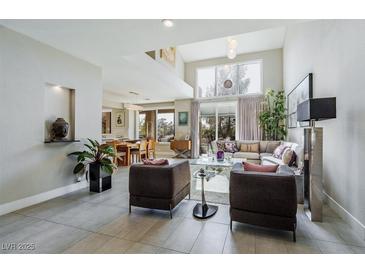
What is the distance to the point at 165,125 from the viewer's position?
8.84 meters

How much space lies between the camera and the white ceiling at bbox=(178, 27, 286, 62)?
20.2 feet

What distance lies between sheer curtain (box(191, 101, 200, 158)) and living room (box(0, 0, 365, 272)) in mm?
3476

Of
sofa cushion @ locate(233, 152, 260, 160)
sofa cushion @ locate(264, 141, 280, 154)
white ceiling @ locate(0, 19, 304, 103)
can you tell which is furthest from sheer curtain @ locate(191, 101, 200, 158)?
white ceiling @ locate(0, 19, 304, 103)

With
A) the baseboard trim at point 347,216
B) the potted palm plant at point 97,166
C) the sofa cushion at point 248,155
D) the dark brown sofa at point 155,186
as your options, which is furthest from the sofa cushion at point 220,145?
the dark brown sofa at point 155,186

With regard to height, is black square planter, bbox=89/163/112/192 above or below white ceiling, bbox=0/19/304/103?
below

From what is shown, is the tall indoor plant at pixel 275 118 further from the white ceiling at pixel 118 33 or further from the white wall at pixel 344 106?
the white ceiling at pixel 118 33

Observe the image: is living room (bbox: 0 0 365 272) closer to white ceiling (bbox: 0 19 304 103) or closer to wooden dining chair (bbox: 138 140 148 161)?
white ceiling (bbox: 0 19 304 103)

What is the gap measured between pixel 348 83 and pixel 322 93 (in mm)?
870

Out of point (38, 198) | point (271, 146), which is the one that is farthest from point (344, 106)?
point (38, 198)

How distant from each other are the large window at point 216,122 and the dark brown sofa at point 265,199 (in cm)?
568

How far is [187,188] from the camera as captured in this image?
2.80 metres
